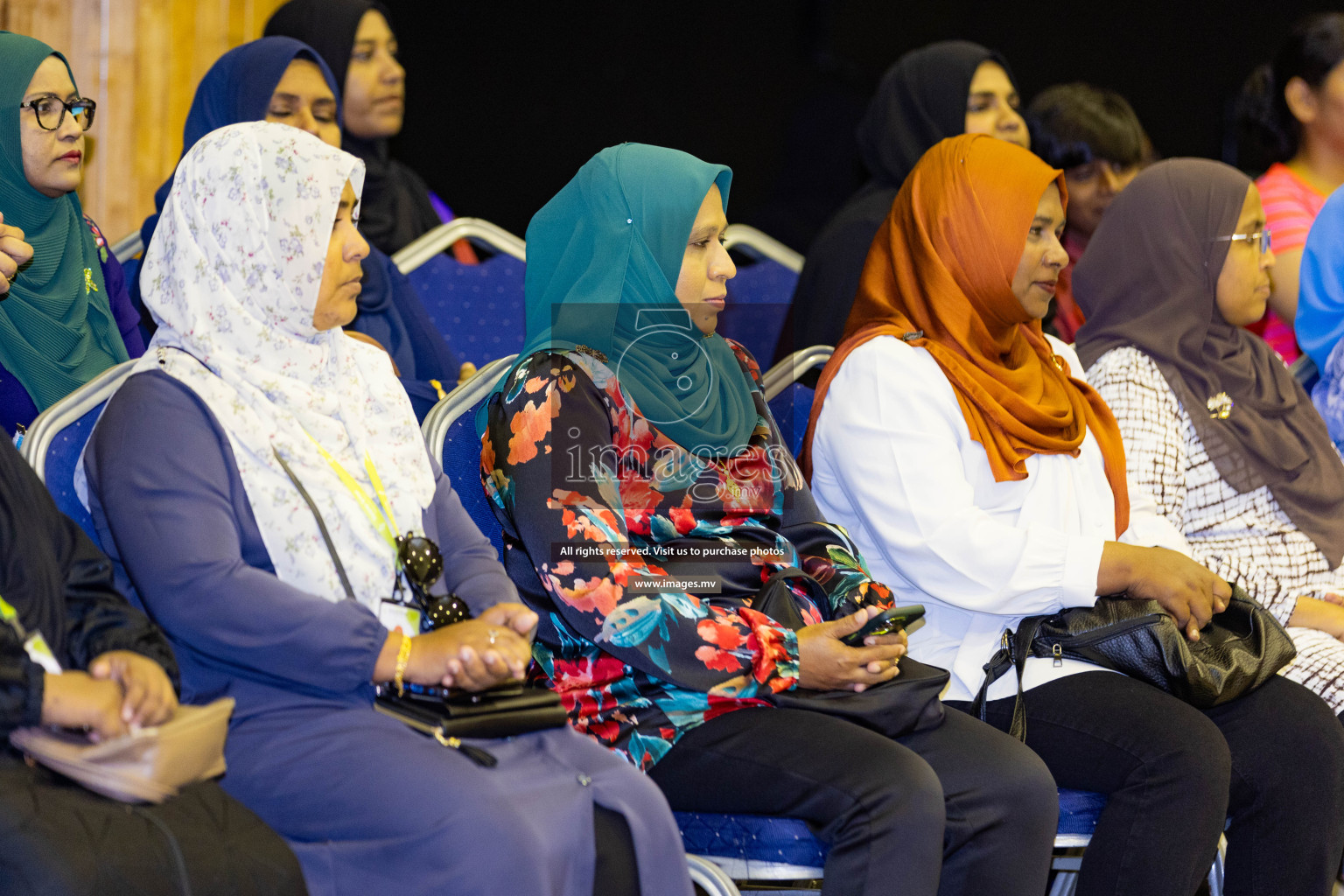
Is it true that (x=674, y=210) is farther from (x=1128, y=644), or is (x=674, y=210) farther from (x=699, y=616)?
(x=1128, y=644)

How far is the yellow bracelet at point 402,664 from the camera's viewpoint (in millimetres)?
1586

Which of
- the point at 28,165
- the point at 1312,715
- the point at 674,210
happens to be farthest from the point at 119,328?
the point at 1312,715

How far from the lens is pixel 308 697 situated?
1581 mm

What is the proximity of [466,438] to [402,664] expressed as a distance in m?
0.54

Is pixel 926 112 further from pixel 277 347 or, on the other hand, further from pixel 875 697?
pixel 277 347

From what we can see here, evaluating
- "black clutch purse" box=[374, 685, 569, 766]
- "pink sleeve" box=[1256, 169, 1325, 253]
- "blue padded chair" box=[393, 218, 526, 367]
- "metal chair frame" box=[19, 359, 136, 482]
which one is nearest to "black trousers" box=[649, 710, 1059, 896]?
"black clutch purse" box=[374, 685, 569, 766]

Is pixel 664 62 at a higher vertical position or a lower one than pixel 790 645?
higher

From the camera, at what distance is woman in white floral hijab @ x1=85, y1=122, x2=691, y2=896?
147cm

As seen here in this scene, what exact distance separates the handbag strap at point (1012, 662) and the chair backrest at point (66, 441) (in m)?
1.29

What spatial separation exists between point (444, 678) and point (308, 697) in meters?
0.16

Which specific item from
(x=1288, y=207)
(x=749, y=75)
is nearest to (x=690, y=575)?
(x=1288, y=207)

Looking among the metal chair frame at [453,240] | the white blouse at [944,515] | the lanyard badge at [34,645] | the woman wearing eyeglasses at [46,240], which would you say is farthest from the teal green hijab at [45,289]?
the white blouse at [944,515]

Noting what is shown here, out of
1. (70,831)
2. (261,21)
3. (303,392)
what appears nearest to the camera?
(70,831)

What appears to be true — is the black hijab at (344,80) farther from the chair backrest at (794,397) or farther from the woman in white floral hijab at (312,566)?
the woman in white floral hijab at (312,566)
